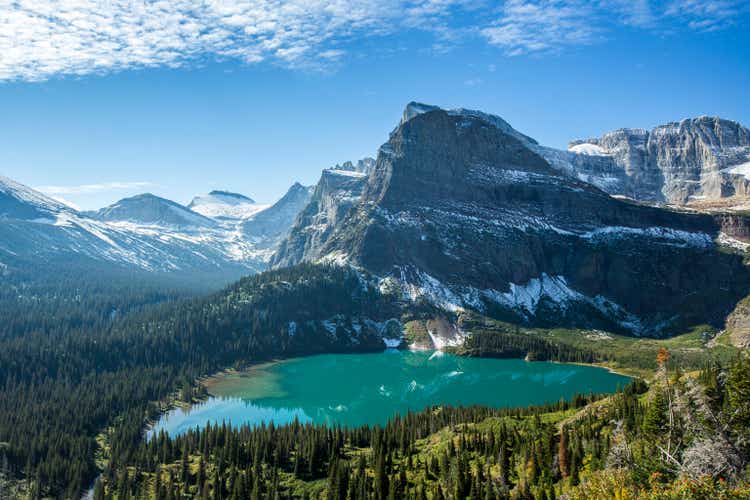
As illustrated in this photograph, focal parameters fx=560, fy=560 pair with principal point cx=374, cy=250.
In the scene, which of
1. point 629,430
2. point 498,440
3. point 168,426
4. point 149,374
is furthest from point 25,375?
point 629,430

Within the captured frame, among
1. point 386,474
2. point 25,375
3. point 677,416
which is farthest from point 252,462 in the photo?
point 25,375

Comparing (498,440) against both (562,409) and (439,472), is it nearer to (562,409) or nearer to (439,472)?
(439,472)

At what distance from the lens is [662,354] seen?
53.4m

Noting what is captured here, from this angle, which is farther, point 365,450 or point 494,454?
point 365,450

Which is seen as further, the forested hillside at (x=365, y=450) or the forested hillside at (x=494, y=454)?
the forested hillside at (x=365, y=450)

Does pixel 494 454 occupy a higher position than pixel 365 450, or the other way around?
pixel 494 454

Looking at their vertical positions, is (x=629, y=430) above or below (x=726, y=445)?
below

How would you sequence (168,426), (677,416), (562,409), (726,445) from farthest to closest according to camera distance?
1. (168,426)
2. (562,409)
3. (677,416)
4. (726,445)

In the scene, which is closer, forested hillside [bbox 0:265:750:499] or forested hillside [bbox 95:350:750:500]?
forested hillside [bbox 95:350:750:500]

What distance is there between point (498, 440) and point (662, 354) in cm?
4582

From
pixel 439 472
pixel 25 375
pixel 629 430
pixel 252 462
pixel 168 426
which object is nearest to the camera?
pixel 629 430

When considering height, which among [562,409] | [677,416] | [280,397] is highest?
[677,416]

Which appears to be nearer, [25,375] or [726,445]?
[726,445]

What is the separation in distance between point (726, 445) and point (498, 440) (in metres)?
48.3
